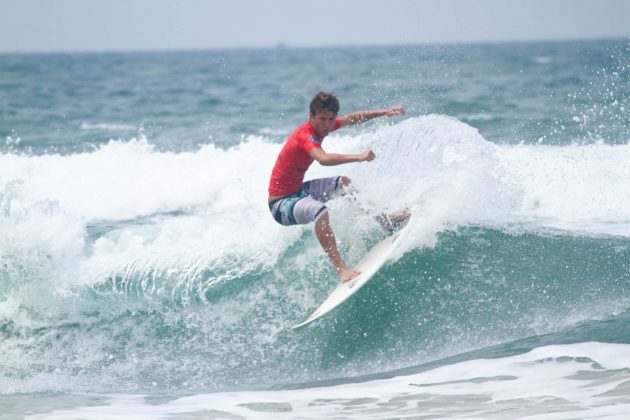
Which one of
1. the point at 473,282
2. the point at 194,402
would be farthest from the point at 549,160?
the point at 194,402

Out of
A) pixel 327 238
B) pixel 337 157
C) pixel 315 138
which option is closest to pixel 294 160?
pixel 315 138

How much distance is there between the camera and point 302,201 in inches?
266

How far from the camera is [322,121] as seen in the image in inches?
255

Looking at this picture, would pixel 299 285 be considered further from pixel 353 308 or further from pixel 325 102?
pixel 325 102

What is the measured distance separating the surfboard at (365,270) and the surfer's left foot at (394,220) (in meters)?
0.04

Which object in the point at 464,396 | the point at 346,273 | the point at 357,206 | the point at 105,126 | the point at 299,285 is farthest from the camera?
the point at 105,126

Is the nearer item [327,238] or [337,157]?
[337,157]

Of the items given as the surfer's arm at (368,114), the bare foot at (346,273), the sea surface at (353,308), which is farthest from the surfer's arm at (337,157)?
the sea surface at (353,308)

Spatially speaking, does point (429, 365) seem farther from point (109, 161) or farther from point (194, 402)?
point (109, 161)

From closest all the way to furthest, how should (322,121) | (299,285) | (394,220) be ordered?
(322,121) → (394,220) → (299,285)

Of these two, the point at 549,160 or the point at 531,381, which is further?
the point at 549,160

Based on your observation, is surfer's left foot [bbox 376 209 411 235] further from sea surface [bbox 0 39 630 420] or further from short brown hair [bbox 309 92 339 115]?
short brown hair [bbox 309 92 339 115]

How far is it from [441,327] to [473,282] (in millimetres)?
660

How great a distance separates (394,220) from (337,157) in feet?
4.11
